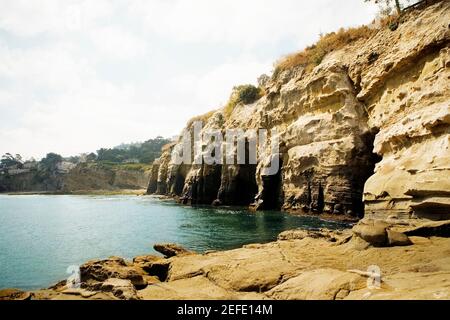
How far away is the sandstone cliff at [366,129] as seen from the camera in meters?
19.8

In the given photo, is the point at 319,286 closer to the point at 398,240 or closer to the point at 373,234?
the point at 373,234

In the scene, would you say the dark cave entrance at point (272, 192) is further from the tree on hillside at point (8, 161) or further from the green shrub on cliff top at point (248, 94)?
the tree on hillside at point (8, 161)

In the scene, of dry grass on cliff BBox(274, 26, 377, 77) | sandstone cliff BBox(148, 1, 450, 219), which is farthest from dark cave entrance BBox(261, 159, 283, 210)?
dry grass on cliff BBox(274, 26, 377, 77)

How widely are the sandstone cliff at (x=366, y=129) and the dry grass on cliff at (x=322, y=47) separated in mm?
1136

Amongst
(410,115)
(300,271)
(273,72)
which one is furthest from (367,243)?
(273,72)

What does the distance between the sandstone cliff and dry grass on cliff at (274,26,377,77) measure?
3.73ft

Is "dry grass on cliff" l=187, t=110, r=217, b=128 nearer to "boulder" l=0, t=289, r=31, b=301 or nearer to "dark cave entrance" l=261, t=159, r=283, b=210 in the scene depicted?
"dark cave entrance" l=261, t=159, r=283, b=210

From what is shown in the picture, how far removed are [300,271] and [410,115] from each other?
17173mm

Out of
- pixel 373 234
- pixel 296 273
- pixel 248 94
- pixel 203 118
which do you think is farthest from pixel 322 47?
pixel 296 273

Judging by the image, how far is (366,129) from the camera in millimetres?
→ 31422

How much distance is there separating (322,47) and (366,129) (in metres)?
14.5

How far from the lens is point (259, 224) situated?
29953 mm

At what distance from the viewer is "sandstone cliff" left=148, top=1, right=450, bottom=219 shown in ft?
65.1
